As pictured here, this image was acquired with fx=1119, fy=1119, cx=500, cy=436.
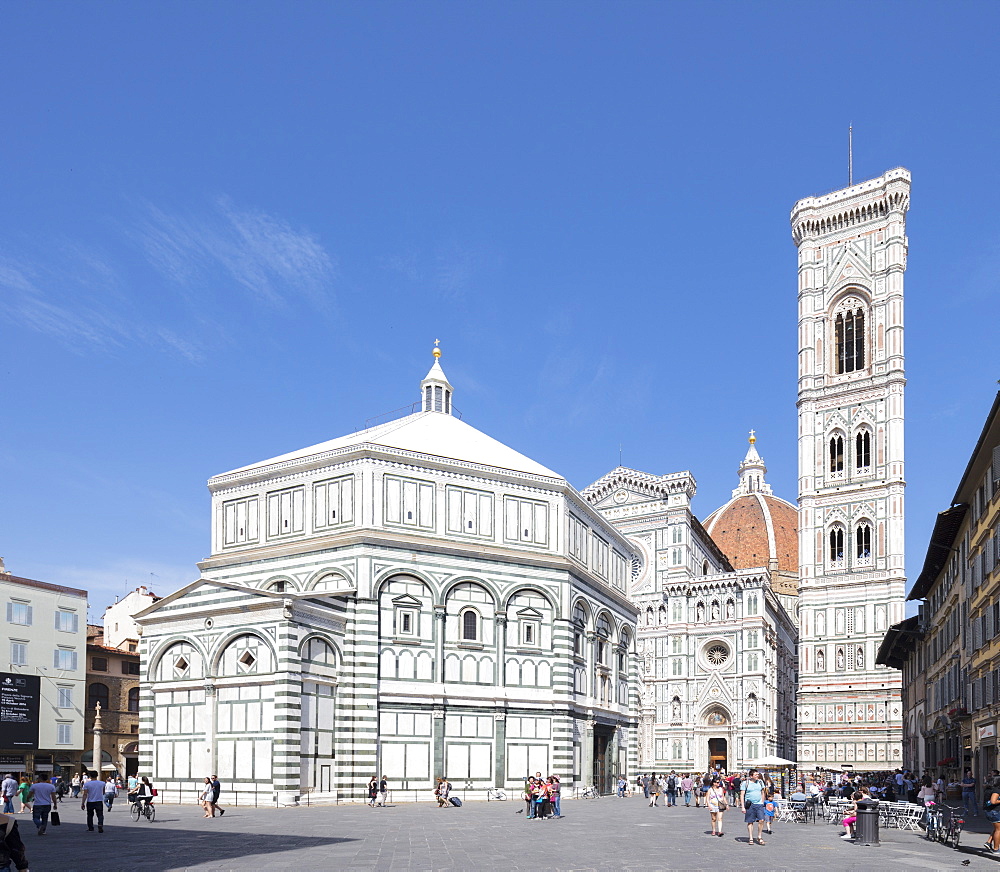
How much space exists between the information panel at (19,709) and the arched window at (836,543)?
62289 mm

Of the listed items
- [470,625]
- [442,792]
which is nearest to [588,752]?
[470,625]

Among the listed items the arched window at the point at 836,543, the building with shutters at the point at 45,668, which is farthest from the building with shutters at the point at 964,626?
the building with shutters at the point at 45,668

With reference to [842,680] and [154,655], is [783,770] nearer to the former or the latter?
[842,680]

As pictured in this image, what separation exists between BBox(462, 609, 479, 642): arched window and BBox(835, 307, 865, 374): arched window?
59.9m

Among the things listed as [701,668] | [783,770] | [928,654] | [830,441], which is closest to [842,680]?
[701,668]

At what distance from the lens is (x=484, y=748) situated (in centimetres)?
4562

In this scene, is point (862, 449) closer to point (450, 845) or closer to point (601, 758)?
point (601, 758)

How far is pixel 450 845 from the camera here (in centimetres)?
2373

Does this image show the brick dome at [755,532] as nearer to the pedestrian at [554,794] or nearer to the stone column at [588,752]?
the stone column at [588,752]

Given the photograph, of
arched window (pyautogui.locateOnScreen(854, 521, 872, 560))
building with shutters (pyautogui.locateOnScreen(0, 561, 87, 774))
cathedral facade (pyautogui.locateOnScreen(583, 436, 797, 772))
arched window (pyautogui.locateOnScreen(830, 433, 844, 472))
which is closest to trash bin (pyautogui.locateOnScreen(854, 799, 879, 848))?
building with shutters (pyautogui.locateOnScreen(0, 561, 87, 774))

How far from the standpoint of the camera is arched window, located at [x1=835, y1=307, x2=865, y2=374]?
96250 millimetres

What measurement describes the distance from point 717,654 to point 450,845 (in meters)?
68.6

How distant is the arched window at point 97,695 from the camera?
6406cm

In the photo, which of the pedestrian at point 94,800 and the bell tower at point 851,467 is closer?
the pedestrian at point 94,800
